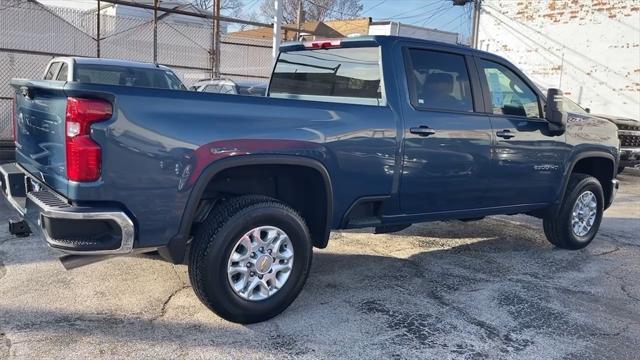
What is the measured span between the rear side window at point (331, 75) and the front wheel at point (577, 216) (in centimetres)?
271

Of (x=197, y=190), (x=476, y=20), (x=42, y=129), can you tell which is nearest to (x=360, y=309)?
(x=197, y=190)

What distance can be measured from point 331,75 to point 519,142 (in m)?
1.86

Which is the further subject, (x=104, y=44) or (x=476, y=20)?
(x=476, y=20)

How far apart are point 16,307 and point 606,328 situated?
163 inches

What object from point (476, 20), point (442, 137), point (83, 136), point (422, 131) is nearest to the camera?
point (83, 136)

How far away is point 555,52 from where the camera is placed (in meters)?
17.4

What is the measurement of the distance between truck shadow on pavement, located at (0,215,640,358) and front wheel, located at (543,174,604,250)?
1.41ft

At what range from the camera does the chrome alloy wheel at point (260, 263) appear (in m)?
3.80

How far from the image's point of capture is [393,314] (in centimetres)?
423

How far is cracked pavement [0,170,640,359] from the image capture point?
3607mm

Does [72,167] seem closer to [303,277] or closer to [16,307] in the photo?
[16,307]

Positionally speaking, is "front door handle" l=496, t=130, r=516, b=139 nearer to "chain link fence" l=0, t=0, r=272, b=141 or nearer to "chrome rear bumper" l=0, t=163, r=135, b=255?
"chrome rear bumper" l=0, t=163, r=135, b=255

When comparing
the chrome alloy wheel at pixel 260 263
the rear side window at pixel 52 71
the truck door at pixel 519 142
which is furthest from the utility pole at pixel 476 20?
the chrome alloy wheel at pixel 260 263

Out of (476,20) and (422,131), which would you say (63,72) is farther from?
(476,20)
